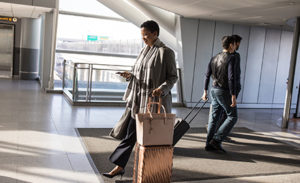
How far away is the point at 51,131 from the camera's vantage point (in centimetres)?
525

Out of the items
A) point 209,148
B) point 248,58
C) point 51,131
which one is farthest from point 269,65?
point 51,131

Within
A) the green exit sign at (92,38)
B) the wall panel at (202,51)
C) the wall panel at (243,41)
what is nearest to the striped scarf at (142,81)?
the wall panel at (202,51)

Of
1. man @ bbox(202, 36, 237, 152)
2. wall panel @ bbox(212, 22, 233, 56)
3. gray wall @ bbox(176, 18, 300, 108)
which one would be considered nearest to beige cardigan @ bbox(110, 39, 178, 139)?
man @ bbox(202, 36, 237, 152)

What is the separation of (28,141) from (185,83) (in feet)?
18.0

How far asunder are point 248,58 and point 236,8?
343 centimetres

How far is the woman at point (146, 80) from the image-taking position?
3.06 m

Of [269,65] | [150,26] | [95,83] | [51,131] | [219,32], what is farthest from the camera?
A: [269,65]

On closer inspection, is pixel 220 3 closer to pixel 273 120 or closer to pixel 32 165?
pixel 273 120

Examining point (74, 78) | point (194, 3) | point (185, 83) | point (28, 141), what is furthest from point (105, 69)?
point (28, 141)

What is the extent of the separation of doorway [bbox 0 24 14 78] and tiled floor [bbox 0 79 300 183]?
436 centimetres

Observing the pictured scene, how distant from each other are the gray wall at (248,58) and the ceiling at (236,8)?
2.81 feet

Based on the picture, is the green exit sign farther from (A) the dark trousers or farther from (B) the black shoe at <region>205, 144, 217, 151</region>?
(A) the dark trousers

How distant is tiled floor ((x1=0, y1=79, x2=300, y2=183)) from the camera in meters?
3.47

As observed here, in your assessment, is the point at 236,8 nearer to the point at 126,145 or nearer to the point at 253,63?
the point at 253,63
